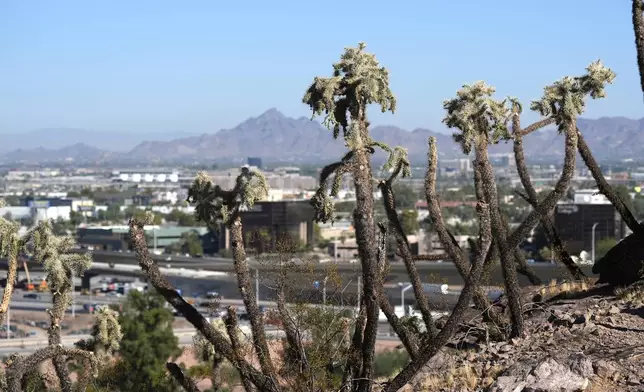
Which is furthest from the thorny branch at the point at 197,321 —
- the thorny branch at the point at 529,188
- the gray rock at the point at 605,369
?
the thorny branch at the point at 529,188

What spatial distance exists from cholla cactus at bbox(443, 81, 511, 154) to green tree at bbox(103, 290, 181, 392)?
573 inches

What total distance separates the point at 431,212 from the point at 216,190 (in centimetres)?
312

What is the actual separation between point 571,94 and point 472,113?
2665mm

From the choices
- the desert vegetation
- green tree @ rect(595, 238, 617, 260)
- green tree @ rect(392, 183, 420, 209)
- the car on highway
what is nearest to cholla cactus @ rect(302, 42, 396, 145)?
the desert vegetation

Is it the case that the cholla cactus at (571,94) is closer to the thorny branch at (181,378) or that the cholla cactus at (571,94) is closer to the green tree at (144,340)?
the thorny branch at (181,378)

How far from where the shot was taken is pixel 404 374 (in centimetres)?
1250

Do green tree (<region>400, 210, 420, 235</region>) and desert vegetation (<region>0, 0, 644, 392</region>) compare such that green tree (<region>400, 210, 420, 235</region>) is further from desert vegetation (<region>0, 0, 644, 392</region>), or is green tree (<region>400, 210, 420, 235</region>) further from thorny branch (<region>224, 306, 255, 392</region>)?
thorny branch (<region>224, 306, 255, 392</region>)

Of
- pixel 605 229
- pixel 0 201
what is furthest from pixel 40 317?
pixel 0 201

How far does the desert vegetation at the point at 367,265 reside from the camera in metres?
11.8

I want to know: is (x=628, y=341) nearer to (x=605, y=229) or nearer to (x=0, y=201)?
(x=0, y=201)

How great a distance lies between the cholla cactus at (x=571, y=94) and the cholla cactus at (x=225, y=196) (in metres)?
4.47

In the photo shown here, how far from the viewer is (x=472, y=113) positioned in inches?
554

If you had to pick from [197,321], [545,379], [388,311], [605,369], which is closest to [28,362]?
[197,321]

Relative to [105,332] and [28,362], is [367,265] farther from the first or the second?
[105,332]
